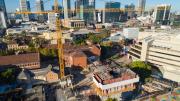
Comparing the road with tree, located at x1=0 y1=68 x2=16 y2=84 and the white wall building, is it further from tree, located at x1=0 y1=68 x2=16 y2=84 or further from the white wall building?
the white wall building

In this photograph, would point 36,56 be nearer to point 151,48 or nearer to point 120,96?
point 120,96

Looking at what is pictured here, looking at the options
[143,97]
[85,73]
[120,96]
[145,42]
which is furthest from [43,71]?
[145,42]

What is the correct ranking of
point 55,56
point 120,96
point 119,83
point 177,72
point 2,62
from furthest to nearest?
1. point 55,56
2. point 2,62
3. point 177,72
4. point 120,96
5. point 119,83

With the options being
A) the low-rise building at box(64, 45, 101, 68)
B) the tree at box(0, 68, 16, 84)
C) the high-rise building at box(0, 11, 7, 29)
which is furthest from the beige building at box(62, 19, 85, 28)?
the tree at box(0, 68, 16, 84)

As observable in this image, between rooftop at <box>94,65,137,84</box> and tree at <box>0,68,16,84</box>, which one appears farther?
tree at <box>0,68,16,84</box>

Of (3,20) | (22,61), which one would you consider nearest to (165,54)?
(22,61)

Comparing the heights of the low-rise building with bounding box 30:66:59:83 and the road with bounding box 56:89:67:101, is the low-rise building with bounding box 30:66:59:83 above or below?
above
